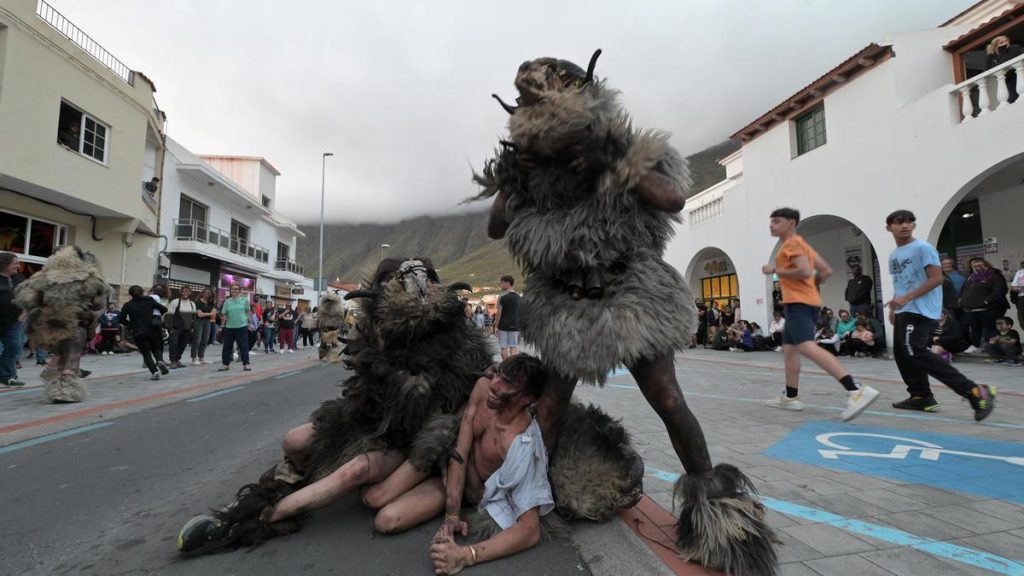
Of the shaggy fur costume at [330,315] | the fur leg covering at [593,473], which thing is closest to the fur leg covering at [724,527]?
the fur leg covering at [593,473]

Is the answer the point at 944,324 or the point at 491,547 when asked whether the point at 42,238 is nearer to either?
the point at 491,547

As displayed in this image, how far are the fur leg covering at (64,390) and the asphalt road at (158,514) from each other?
5.08 ft

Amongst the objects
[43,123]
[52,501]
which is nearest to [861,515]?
[52,501]

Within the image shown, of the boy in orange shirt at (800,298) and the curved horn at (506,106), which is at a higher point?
the curved horn at (506,106)

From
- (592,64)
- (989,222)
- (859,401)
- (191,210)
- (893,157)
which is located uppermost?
(191,210)

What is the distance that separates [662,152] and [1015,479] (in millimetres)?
2703

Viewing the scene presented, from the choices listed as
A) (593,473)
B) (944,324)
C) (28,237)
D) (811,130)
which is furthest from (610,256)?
(28,237)

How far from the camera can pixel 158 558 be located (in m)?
1.92

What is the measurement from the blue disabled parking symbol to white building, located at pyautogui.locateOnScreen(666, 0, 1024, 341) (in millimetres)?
7720

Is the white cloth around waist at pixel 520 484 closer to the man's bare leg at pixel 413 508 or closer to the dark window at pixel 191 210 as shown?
the man's bare leg at pixel 413 508

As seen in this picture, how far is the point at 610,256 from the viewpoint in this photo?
1.79 metres

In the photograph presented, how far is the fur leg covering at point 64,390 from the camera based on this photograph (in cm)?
545

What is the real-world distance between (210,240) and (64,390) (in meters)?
19.5

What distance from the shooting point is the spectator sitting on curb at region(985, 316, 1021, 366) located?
8109 mm
